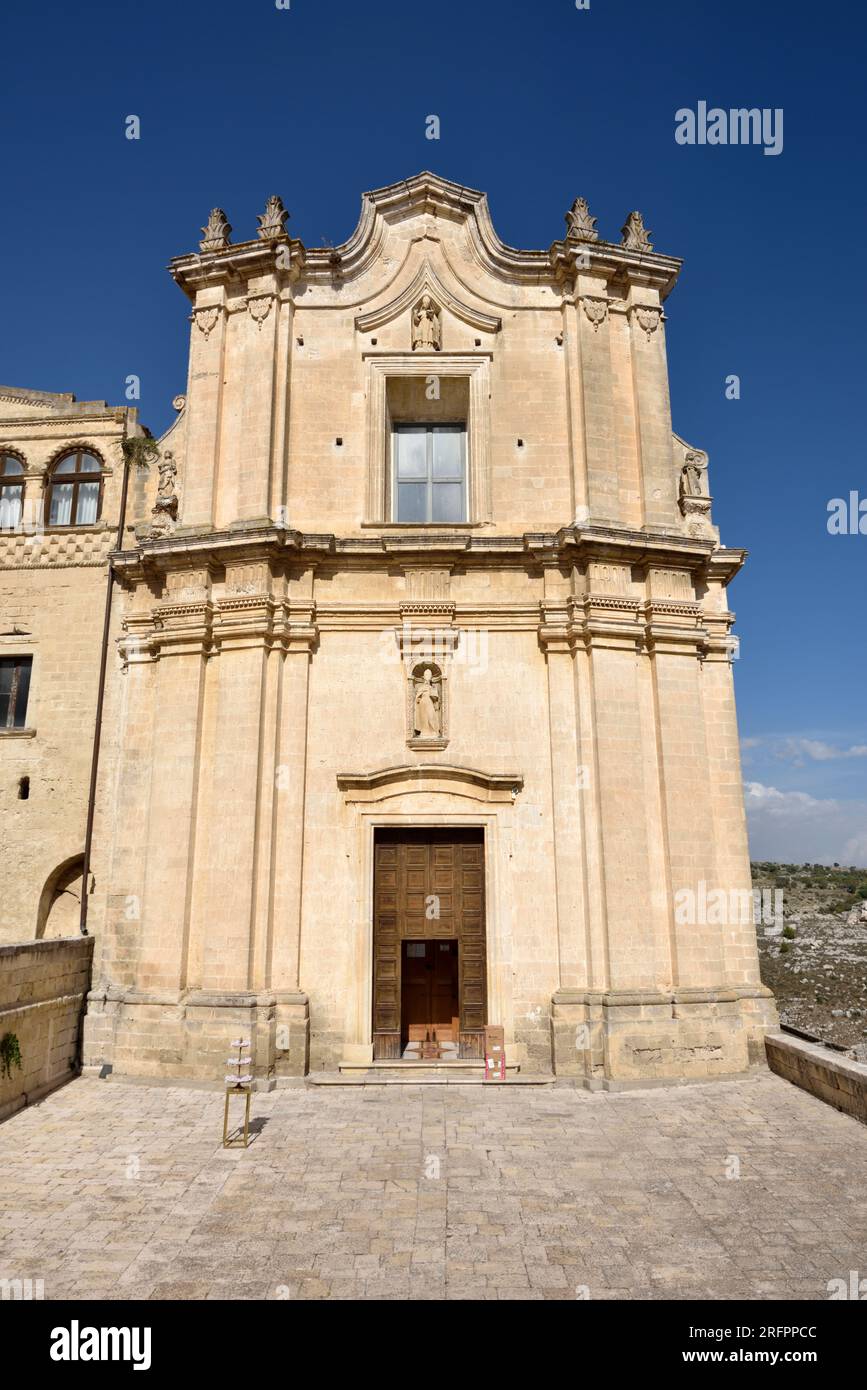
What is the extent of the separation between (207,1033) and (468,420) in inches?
442

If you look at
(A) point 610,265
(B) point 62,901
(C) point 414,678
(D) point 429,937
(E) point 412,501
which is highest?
(A) point 610,265

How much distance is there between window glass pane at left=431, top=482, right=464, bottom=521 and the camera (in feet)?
52.3

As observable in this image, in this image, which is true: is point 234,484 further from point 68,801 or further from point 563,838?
point 563,838

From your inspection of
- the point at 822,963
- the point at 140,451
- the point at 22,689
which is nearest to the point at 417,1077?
the point at 22,689

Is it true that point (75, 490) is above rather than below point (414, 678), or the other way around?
above

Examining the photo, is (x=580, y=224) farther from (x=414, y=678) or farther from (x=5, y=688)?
(x=5, y=688)

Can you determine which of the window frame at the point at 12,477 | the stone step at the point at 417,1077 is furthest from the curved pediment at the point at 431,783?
the window frame at the point at 12,477

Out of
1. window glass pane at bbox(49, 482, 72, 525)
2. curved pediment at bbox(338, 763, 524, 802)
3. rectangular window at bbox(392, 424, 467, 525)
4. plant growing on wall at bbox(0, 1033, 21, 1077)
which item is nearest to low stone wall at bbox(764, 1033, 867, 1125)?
curved pediment at bbox(338, 763, 524, 802)

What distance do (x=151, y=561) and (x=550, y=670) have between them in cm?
703

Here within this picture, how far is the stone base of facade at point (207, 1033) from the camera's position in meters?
12.5

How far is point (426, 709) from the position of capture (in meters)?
14.2

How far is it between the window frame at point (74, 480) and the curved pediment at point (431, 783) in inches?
302
